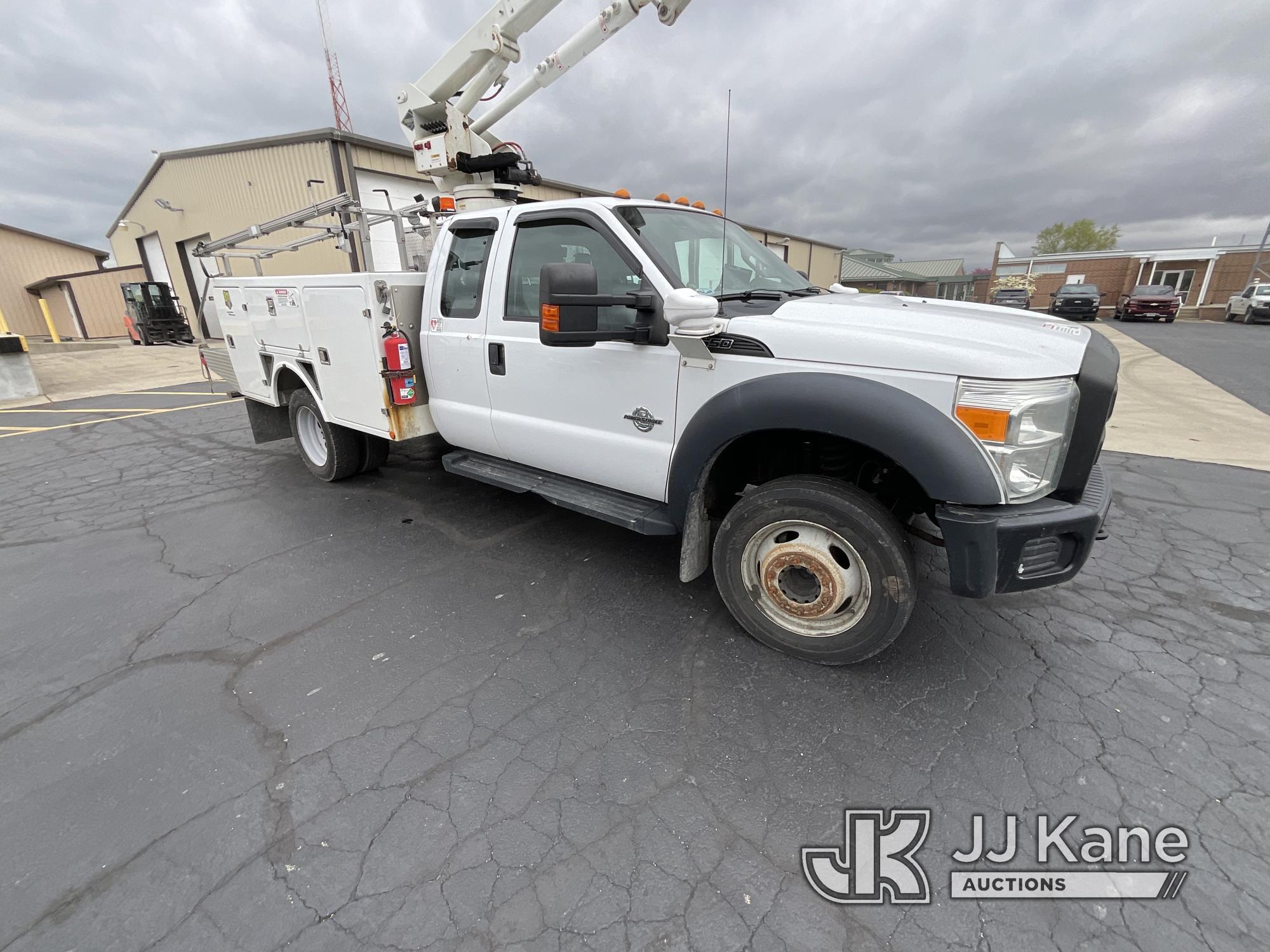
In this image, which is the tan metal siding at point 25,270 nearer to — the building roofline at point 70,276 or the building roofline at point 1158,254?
the building roofline at point 70,276

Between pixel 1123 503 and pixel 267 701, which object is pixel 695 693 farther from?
pixel 1123 503

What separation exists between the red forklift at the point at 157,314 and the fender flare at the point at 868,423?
81.8 ft

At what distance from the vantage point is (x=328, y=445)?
192 inches

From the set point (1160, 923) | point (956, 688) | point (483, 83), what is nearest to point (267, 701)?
point (956, 688)

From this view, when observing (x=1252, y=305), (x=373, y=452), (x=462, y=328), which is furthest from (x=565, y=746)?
(x=1252, y=305)

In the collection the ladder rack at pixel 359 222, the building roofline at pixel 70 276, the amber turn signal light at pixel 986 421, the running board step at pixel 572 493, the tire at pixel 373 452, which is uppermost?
the building roofline at pixel 70 276

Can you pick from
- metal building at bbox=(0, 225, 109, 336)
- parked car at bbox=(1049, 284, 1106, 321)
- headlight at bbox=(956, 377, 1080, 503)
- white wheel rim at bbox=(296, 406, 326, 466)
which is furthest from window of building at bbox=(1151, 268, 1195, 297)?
metal building at bbox=(0, 225, 109, 336)

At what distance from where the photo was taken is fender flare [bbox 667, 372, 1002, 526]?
204 cm

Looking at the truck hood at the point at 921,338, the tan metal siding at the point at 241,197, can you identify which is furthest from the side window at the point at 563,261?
the tan metal siding at the point at 241,197

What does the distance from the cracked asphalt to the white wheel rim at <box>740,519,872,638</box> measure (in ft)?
0.78

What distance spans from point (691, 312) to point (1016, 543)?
1492 mm

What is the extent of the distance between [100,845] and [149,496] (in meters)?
4.21

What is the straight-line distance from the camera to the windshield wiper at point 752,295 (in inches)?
111

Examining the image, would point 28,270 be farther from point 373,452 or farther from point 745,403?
point 745,403
